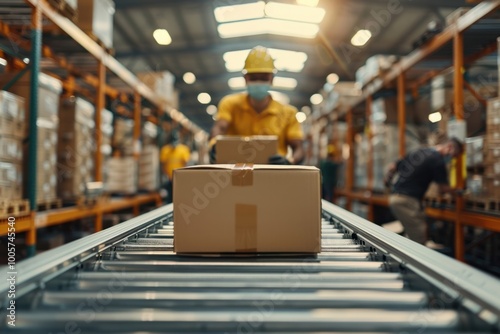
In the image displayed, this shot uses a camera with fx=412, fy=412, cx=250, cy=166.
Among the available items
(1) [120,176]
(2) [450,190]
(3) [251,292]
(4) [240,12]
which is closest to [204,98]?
(4) [240,12]

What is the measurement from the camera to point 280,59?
1527 cm

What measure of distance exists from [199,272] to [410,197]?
4009mm

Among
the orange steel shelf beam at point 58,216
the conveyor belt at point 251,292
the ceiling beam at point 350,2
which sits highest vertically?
the ceiling beam at point 350,2


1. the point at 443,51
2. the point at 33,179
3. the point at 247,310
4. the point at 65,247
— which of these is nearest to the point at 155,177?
the point at 33,179

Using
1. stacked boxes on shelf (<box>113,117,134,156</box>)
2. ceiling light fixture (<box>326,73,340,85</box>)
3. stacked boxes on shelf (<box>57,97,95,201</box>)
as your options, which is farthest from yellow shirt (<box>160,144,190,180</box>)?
ceiling light fixture (<box>326,73,340,85</box>)

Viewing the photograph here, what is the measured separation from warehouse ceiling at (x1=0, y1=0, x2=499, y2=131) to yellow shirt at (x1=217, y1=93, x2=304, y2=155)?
113 inches

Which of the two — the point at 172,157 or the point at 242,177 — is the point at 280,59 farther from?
the point at 242,177

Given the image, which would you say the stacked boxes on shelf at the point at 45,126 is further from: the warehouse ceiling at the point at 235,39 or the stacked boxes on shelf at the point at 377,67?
the stacked boxes on shelf at the point at 377,67

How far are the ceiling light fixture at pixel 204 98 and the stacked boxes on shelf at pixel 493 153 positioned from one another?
16.7m

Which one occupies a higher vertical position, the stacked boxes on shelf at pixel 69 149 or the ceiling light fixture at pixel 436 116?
the ceiling light fixture at pixel 436 116

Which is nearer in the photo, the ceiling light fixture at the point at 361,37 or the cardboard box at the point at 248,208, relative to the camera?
the cardboard box at the point at 248,208

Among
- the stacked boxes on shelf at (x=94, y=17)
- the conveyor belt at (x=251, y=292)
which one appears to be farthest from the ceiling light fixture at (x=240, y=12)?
the conveyor belt at (x=251, y=292)

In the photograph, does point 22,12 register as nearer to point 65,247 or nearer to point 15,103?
point 15,103

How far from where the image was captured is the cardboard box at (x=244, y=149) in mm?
2635
